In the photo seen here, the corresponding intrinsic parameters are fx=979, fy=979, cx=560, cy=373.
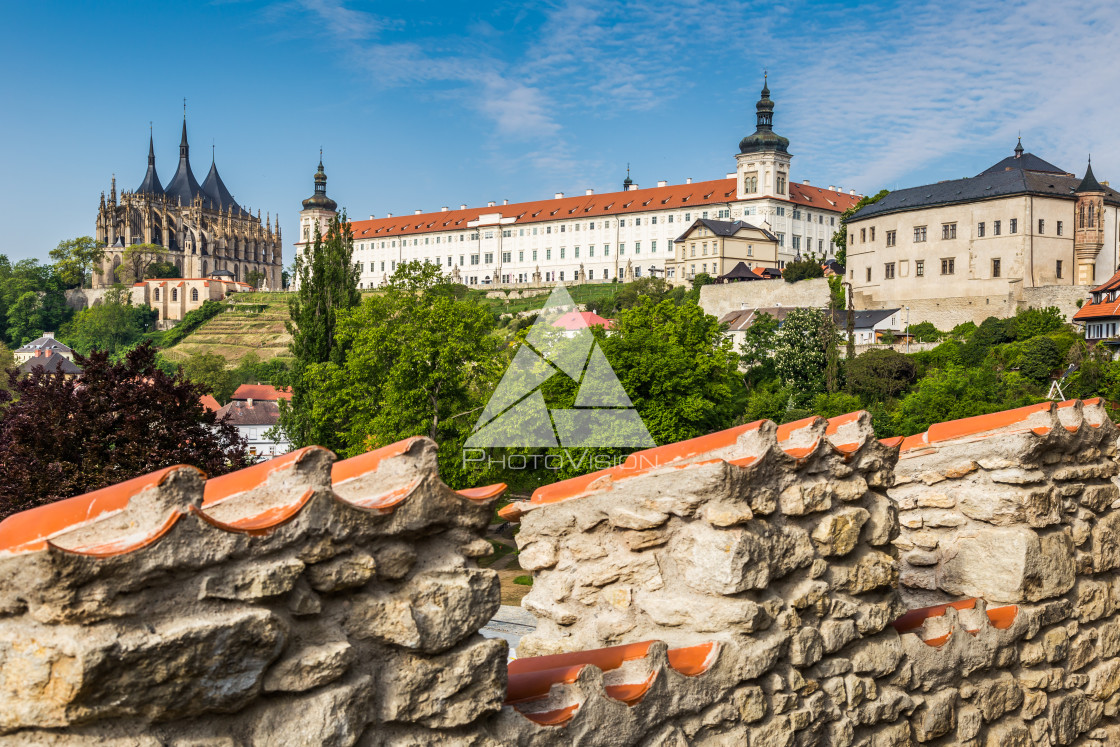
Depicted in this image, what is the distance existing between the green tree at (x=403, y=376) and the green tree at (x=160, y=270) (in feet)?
389

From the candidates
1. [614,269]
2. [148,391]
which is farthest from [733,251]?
[148,391]

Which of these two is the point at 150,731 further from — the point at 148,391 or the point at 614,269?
the point at 614,269

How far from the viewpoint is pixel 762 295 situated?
74.6 meters

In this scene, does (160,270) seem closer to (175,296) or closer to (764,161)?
(175,296)

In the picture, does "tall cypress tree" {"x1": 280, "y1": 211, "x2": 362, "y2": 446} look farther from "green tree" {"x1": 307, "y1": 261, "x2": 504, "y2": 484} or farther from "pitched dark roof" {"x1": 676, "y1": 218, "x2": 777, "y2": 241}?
"pitched dark roof" {"x1": 676, "y1": 218, "x2": 777, "y2": 241}

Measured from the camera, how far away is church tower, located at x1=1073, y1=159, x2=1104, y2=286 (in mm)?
60062

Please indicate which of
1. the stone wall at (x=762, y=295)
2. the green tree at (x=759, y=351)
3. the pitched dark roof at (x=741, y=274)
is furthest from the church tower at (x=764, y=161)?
the green tree at (x=759, y=351)

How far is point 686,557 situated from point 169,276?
146m

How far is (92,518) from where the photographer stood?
2.13 meters

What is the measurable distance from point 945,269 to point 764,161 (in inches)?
1526

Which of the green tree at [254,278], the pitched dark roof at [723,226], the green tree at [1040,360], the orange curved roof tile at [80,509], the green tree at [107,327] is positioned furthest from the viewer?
the green tree at [254,278]

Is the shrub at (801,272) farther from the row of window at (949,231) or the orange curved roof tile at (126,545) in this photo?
the orange curved roof tile at (126,545)

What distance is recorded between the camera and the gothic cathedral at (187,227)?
465ft

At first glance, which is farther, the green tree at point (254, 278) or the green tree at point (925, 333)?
the green tree at point (254, 278)
